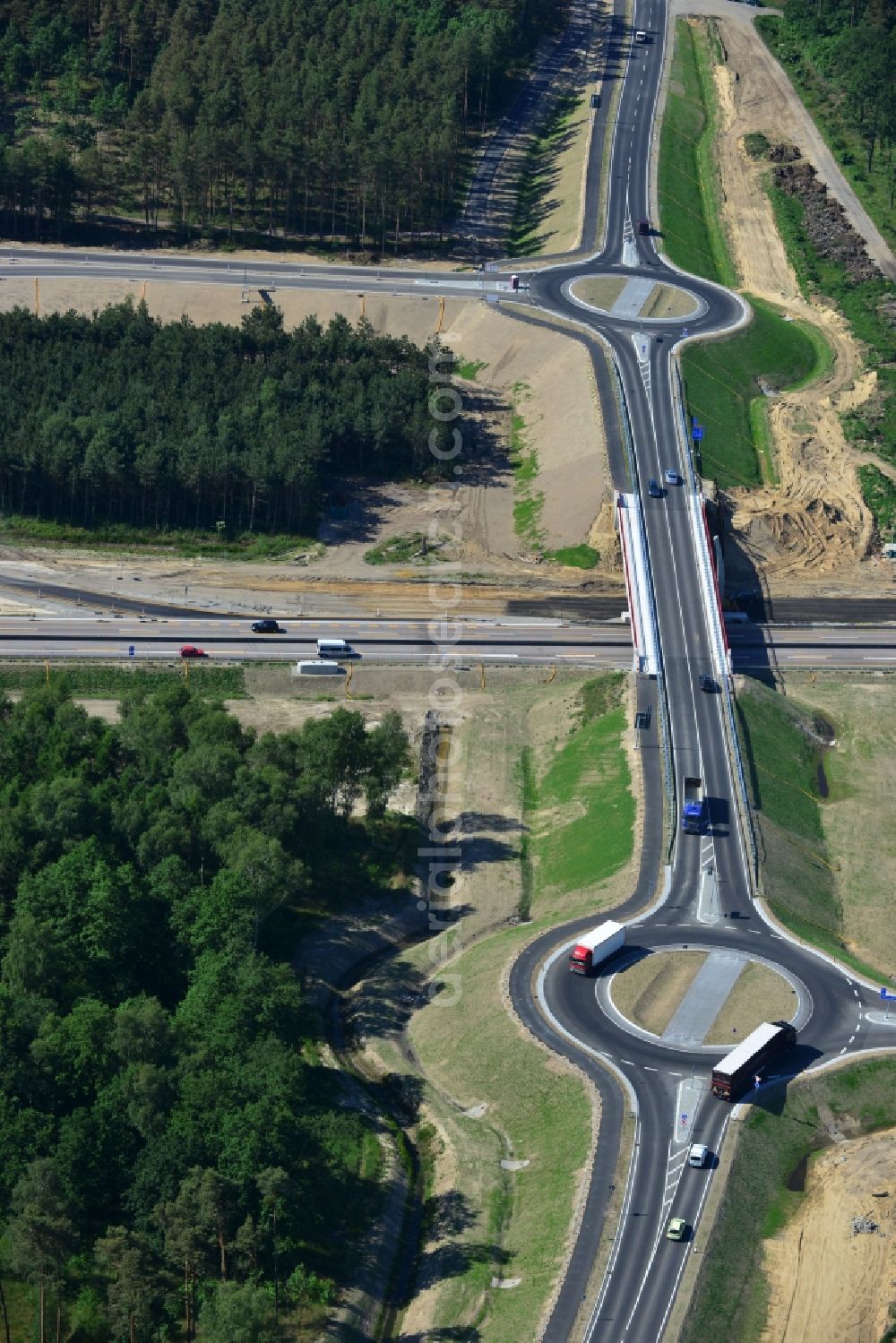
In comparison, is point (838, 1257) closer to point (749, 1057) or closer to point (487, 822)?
point (749, 1057)

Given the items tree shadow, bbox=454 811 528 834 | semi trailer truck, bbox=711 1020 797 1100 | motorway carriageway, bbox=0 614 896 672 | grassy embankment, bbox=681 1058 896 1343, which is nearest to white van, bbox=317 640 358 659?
motorway carriageway, bbox=0 614 896 672

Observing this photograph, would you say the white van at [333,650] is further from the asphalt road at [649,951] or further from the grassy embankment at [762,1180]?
the grassy embankment at [762,1180]

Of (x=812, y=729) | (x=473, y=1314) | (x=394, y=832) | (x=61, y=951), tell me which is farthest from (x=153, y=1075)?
(x=812, y=729)

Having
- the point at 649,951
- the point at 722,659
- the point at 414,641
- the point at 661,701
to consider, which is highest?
the point at 414,641

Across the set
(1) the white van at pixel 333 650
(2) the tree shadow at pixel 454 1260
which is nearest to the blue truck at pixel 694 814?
(1) the white van at pixel 333 650

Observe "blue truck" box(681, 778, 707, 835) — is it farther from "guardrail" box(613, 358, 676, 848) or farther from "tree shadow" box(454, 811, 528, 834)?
"tree shadow" box(454, 811, 528, 834)

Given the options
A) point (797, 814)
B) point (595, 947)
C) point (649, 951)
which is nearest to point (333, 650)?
point (797, 814)
